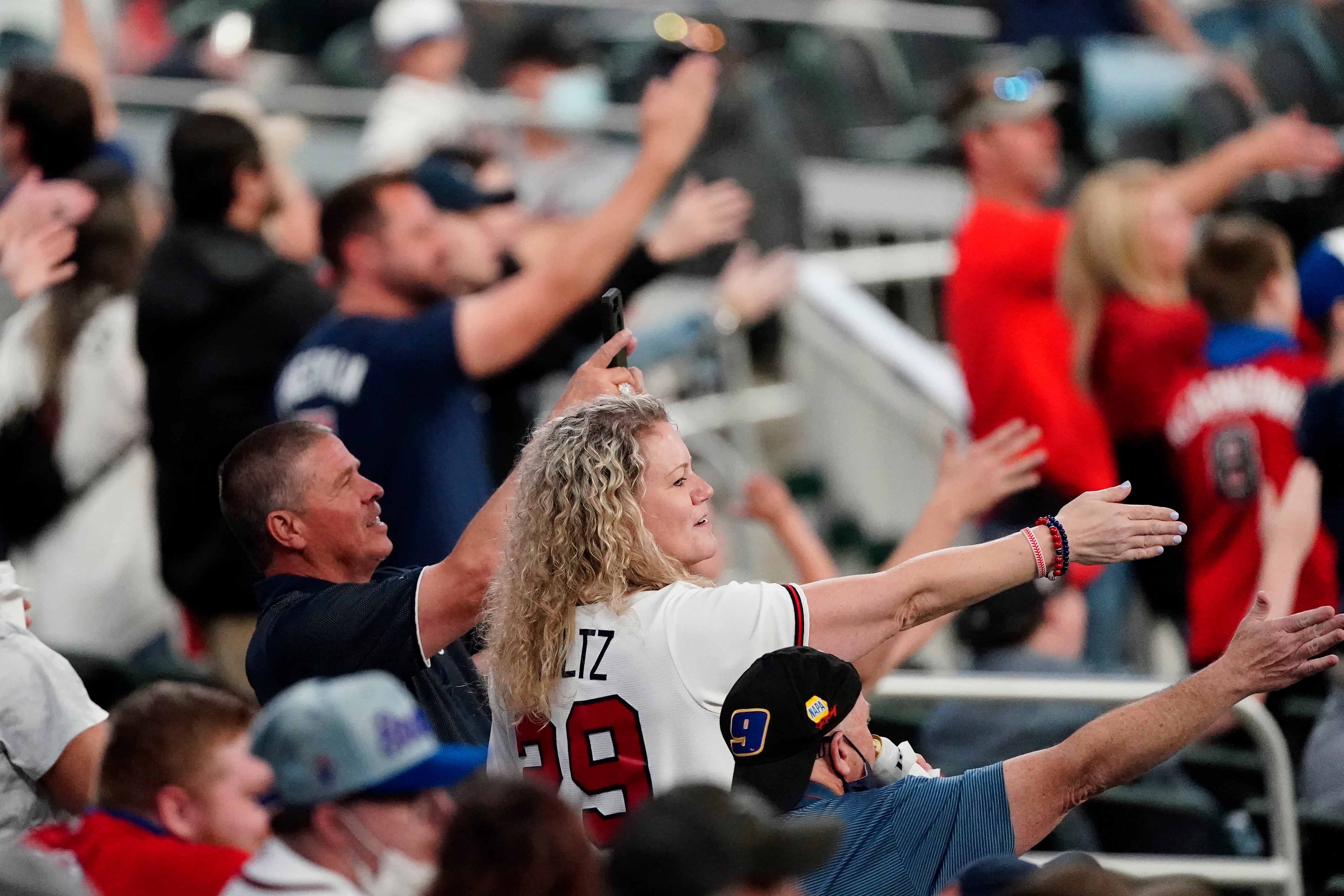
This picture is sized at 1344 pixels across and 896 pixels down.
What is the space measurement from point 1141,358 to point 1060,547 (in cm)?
334

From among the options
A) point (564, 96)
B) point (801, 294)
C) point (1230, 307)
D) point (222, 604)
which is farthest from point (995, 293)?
point (564, 96)

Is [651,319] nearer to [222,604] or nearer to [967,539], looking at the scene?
[967,539]

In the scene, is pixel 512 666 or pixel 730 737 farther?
pixel 512 666

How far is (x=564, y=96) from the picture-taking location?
9.37 m

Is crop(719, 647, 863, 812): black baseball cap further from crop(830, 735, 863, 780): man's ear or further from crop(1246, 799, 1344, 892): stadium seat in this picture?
crop(1246, 799, 1344, 892): stadium seat

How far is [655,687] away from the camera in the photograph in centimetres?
304

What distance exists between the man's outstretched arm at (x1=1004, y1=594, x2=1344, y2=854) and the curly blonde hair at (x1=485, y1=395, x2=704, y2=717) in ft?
2.25

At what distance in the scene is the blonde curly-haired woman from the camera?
304 centimetres

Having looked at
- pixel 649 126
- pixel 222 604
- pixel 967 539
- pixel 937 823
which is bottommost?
pixel 967 539

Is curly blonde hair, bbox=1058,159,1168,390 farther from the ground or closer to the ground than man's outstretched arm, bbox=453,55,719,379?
closer to the ground

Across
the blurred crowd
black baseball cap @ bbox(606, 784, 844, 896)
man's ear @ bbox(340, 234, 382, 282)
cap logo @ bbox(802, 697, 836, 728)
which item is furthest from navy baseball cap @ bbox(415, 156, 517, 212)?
black baseball cap @ bbox(606, 784, 844, 896)

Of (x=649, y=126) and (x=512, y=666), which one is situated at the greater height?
(x=649, y=126)

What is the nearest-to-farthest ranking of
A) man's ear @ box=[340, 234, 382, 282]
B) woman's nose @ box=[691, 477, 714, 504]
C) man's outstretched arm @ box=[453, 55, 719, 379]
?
woman's nose @ box=[691, 477, 714, 504], man's outstretched arm @ box=[453, 55, 719, 379], man's ear @ box=[340, 234, 382, 282]

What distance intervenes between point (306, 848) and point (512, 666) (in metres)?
0.62
